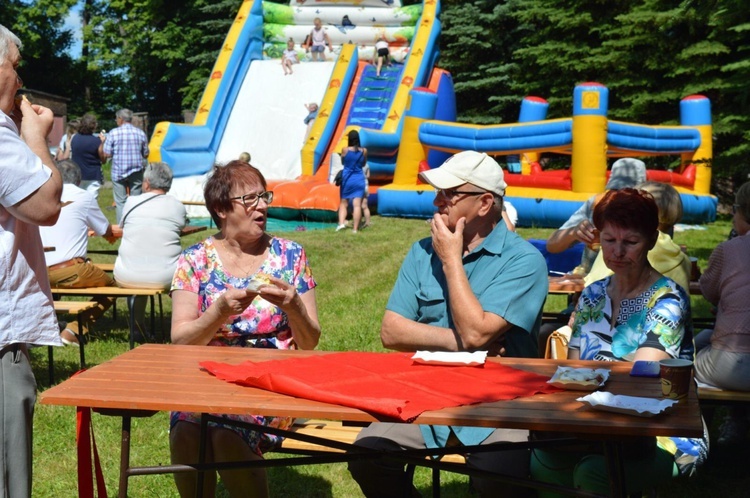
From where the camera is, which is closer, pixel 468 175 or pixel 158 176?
pixel 468 175

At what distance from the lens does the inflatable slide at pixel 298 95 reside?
16.7m

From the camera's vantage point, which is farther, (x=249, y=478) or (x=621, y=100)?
(x=621, y=100)

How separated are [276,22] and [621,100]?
27.5ft

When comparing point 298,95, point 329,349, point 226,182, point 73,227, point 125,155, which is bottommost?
point 329,349

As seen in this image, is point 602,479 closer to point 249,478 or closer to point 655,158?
point 249,478

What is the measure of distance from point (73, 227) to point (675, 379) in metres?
5.63

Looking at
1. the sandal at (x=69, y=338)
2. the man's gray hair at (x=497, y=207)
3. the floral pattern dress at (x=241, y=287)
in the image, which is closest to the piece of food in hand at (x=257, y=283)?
the floral pattern dress at (x=241, y=287)

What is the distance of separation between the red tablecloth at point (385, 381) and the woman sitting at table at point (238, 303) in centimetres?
51

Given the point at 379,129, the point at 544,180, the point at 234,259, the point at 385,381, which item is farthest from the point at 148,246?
the point at 379,129

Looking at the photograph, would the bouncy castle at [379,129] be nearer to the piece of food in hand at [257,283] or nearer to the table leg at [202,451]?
the piece of food in hand at [257,283]

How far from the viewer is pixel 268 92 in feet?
65.7

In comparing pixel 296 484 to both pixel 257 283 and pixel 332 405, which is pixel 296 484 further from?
pixel 332 405

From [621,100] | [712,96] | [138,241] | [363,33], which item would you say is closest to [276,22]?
[363,33]

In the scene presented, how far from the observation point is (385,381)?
2945 millimetres
